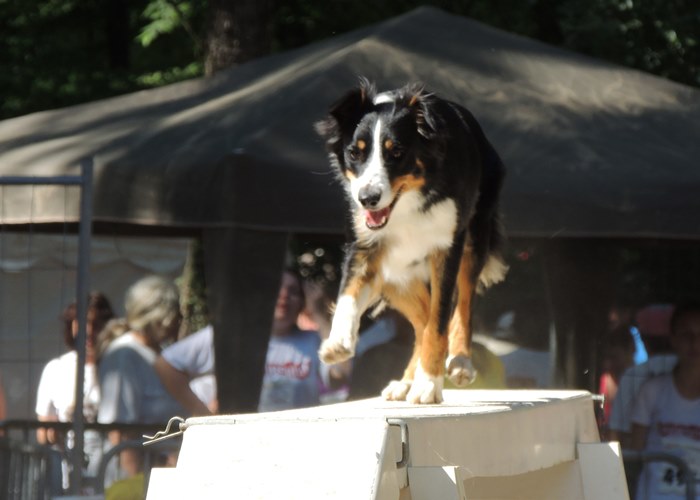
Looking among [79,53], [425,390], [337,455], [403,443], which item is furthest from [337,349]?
[79,53]

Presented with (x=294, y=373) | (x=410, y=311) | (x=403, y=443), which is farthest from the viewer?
(x=294, y=373)

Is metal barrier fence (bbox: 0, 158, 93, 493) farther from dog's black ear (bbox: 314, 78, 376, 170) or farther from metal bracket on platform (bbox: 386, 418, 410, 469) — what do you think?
metal bracket on platform (bbox: 386, 418, 410, 469)

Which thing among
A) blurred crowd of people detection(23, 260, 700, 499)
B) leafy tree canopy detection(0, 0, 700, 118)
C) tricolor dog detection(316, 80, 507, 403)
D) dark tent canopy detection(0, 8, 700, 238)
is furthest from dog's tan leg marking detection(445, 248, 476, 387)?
leafy tree canopy detection(0, 0, 700, 118)

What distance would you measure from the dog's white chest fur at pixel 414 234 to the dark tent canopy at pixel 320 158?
215 centimetres

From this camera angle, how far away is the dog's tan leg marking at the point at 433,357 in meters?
4.21

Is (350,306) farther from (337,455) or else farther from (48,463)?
(48,463)

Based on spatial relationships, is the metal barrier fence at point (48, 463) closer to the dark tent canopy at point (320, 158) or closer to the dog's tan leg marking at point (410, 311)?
the dark tent canopy at point (320, 158)

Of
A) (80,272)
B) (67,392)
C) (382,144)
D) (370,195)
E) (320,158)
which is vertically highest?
(382,144)

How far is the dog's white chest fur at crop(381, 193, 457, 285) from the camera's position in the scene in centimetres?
423

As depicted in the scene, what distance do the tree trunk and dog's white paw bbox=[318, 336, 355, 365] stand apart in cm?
735

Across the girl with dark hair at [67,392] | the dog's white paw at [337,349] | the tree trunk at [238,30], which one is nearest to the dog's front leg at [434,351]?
the dog's white paw at [337,349]

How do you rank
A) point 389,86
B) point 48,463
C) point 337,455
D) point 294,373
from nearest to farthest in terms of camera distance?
1. point 337,455
2. point 48,463
3. point 389,86
4. point 294,373

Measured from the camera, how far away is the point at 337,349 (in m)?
4.07

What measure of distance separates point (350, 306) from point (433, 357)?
0.33 meters
